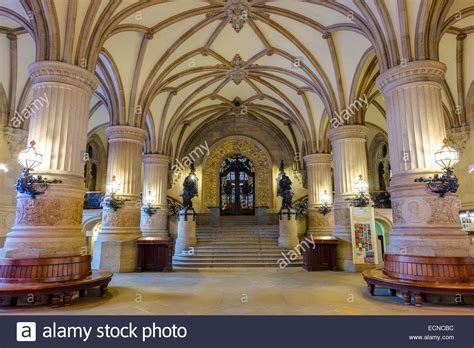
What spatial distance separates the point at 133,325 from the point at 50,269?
2.55m

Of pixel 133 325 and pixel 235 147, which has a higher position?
pixel 235 147

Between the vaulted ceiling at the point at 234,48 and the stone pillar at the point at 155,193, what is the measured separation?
78 cm

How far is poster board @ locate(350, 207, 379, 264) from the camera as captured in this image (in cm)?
956

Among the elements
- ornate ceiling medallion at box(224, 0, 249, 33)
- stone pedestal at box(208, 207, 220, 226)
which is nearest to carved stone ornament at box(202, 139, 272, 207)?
stone pedestal at box(208, 207, 220, 226)

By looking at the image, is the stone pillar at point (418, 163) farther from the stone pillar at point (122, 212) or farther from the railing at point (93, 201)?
the railing at point (93, 201)

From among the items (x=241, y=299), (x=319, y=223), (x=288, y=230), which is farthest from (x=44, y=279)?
(x=319, y=223)

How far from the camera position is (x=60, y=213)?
6.04 meters

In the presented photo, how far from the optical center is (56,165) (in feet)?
20.4

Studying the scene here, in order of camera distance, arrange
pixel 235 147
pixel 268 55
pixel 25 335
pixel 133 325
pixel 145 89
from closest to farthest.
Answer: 1. pixel 25 335
2. pixel 133 325
3. pixel 145 89
4. pixel 268 55
5. pixel 235 147

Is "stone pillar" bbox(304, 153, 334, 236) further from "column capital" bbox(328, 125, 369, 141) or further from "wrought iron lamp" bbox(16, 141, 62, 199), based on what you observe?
"wrought iron lamp" bbox(16, 141, 62, 199)

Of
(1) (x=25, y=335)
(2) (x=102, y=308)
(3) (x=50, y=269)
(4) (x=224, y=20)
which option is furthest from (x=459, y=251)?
(4) (x=224, y=20)

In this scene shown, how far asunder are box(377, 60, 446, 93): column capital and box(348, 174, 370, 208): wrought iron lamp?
4041 millimetres

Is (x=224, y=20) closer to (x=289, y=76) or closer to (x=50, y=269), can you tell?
(x=289, y=76)

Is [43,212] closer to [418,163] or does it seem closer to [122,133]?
[122,133]
